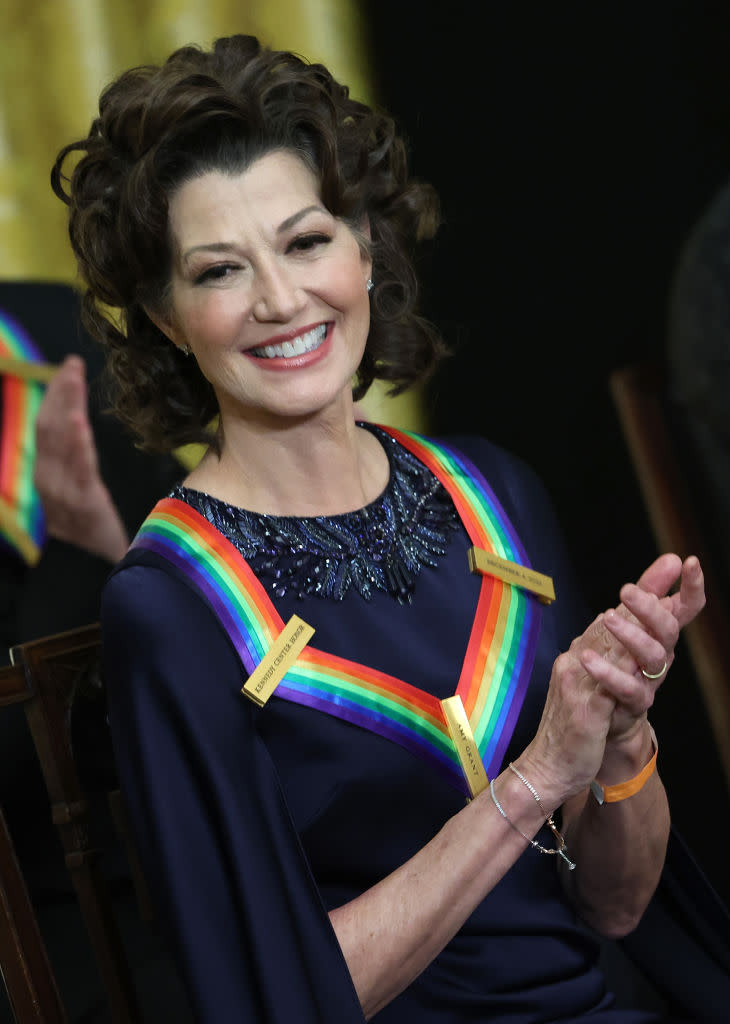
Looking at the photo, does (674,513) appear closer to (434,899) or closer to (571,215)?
(571,215)

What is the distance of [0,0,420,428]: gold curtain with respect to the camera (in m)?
2.22

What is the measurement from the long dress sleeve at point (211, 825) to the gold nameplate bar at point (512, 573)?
36 centimetres

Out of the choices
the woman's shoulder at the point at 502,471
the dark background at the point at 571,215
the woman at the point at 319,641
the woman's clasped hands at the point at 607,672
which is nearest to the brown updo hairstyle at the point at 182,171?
the woman at the point at 319,641

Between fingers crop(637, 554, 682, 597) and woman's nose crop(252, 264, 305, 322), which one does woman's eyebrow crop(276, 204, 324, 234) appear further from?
fingers crop(637, 554, 682, 597)

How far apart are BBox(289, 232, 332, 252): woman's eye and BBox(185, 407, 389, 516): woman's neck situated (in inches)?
8.0

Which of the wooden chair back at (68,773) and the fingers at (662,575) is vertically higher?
the fingers at (662,575)

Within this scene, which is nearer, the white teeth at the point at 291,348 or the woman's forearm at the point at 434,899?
the woman's forearm at the point at 434,899

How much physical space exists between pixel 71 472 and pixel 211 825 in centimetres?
107

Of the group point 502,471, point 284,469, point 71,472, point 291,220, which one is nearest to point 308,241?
point 291,220

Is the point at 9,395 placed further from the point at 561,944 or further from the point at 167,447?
the point at 561,944

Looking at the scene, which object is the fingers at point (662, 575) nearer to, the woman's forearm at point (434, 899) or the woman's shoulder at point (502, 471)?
the woman's forearm at point (434, 899)

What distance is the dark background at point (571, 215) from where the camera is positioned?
2416 mm

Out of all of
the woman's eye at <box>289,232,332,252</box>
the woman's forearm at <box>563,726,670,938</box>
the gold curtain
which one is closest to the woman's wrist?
the woman's forearm at <box>563,726,670,938</box>

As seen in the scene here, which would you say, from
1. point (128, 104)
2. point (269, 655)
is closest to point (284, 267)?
point (128, 104)
